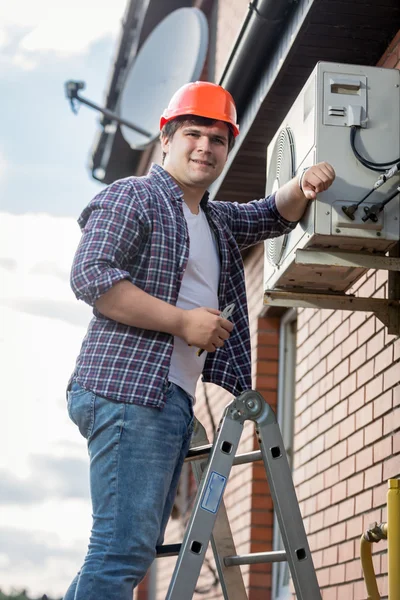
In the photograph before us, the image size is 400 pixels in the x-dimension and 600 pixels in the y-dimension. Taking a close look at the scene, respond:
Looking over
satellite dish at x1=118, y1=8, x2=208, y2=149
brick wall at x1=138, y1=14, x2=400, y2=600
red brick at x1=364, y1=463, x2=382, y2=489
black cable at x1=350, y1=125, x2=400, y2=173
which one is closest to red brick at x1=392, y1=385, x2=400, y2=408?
brick wall at x1=138, y1=14, x2=400, y2=600

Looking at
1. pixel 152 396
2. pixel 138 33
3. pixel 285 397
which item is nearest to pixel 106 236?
pixel 152 396

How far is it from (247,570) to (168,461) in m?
3.85

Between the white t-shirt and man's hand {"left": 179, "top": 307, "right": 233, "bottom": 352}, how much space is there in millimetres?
163

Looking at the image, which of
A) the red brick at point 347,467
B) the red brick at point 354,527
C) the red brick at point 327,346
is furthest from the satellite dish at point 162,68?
the red brick at point 354,527

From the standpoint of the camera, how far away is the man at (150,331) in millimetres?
2598

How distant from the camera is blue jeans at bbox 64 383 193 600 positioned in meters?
2.54

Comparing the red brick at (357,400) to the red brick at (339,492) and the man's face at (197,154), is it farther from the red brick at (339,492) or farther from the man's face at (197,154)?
the man's face at (197,154)

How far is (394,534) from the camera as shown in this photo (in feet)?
10.2

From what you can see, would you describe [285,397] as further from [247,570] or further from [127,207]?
[127,207]

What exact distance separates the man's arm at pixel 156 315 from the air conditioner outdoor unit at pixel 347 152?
65 centimetres

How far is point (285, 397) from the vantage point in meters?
6.59

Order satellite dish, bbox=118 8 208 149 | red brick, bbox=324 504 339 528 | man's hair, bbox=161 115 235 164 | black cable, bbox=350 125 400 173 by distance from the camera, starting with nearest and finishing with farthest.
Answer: man's hair, bbox=161 115 235 164 < black cable, bbox=350 125 400 173 < red brick, bbox=324 504 339 528 < satellite dish, bbox=118 8 208 149

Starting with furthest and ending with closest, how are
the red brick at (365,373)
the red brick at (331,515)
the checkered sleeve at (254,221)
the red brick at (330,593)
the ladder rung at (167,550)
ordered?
the red brick at (331,515)
the red brick at (330,593)
the red brick at (365,373)
the checkered sleeve at (254,221)
the ladder rung at (167,550)

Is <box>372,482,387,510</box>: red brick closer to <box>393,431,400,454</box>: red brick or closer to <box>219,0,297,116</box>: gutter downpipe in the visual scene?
<box>393,431,400,454</box>: red brick
